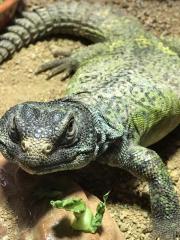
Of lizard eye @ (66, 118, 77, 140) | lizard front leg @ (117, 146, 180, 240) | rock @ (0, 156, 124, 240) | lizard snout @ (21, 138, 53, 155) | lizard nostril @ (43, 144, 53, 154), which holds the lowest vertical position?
lizard front leg @ (117, 146, 180, 240)

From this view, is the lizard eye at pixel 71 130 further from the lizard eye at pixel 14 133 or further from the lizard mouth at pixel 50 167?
the lizard eye at pixel 14 133

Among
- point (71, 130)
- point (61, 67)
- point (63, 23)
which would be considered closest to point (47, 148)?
point (71, 130)

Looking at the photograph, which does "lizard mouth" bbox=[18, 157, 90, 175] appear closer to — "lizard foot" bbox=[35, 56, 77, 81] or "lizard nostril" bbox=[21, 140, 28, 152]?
"lizard nostril" bbox=[21, 140, 28, 152]

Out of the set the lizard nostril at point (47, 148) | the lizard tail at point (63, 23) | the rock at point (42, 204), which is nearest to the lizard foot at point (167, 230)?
the rock at point (42, 204)

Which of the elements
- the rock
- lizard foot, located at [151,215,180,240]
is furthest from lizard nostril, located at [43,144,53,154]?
lizard foot, located at [151,215,180,240]

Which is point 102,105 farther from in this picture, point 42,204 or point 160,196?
point 42,204
